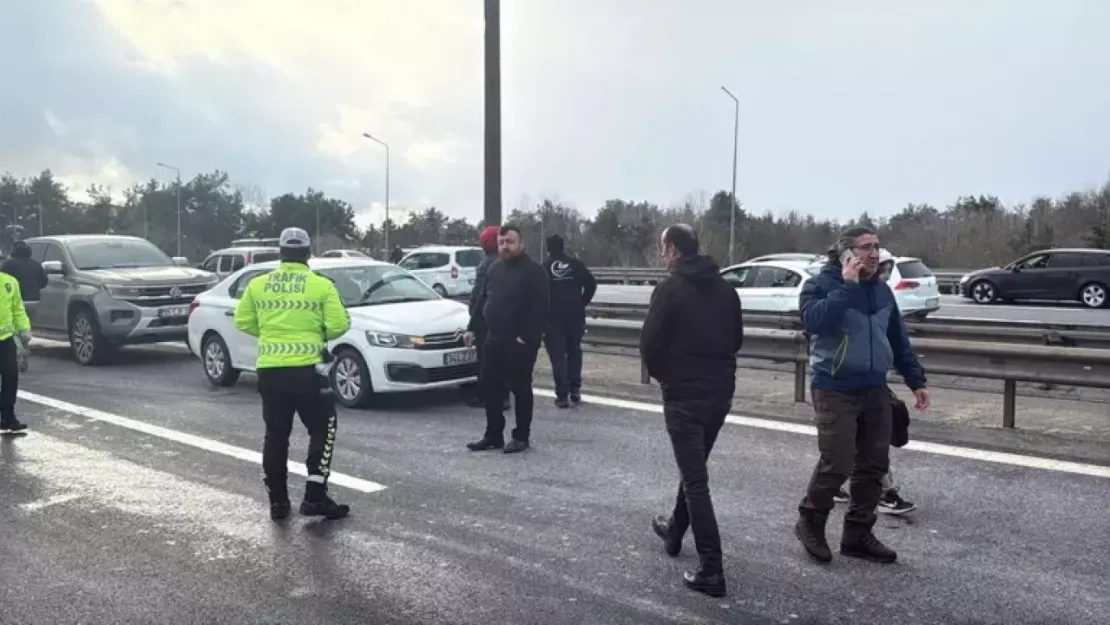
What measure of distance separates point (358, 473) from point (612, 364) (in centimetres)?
656

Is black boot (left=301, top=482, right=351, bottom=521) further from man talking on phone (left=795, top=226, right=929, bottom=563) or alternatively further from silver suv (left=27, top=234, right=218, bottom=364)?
silver suv (left=27, top=234, right=218, bottom=364)

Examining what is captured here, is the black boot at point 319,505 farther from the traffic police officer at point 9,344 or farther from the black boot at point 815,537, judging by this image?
the traffic police officer at point 9,344

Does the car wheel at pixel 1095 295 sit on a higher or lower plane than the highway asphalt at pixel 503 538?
higher

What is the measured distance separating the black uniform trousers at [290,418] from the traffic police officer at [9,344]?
3820 mm

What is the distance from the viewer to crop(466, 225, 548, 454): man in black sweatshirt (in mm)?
7594

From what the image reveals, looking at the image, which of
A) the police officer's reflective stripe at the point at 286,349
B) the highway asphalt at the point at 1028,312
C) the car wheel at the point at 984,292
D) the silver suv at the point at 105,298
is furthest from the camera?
the car wheel at the point at 984,292

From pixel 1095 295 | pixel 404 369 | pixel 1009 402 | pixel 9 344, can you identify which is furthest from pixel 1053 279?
pixel 9 344

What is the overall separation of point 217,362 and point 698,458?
794 centimetres

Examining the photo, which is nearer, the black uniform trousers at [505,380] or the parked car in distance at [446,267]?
the black uniform trousers at [505,380]

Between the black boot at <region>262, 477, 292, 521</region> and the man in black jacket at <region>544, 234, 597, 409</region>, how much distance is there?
13.1 feet

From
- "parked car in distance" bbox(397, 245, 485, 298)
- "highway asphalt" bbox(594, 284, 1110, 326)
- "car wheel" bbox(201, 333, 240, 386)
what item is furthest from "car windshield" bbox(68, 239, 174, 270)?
"parked car in distance" bbox(397, 245, 485, 298)

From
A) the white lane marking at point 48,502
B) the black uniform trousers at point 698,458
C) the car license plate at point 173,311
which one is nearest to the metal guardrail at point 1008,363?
the black uniform trousers at point 698,458

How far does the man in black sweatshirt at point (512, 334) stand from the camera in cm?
759

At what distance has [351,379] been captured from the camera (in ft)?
31.7
